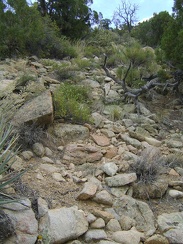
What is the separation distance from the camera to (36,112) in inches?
134

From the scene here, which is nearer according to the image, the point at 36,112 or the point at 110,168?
the point at 110,168

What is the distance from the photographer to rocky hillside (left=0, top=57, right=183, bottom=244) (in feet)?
6.88

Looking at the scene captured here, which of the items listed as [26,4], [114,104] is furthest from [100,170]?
→ [26,4]

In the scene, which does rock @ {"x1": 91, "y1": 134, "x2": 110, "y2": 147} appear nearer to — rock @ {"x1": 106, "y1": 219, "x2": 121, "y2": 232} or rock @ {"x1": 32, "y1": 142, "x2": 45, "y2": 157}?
rock @ {"x1": 32, "y1": 142, "x2": 45, "y2": 157}

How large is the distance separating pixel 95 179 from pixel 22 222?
1034mm

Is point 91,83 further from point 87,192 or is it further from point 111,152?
point 87,192

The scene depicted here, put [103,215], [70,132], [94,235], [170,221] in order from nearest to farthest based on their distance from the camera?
[94,235]
[103,215]
[170,221]
[70,132]

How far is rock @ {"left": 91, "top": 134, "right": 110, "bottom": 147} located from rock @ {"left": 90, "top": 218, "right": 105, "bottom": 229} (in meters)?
1.46

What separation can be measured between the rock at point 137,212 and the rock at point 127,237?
0.49 ft

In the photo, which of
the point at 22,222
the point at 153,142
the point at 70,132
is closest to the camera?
the point at 22,222

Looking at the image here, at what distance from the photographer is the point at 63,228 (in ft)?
6.68

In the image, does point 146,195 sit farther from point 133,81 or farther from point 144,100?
point 133,81

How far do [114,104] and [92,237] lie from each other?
132 inches

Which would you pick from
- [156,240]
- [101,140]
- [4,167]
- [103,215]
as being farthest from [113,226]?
[101,140]
